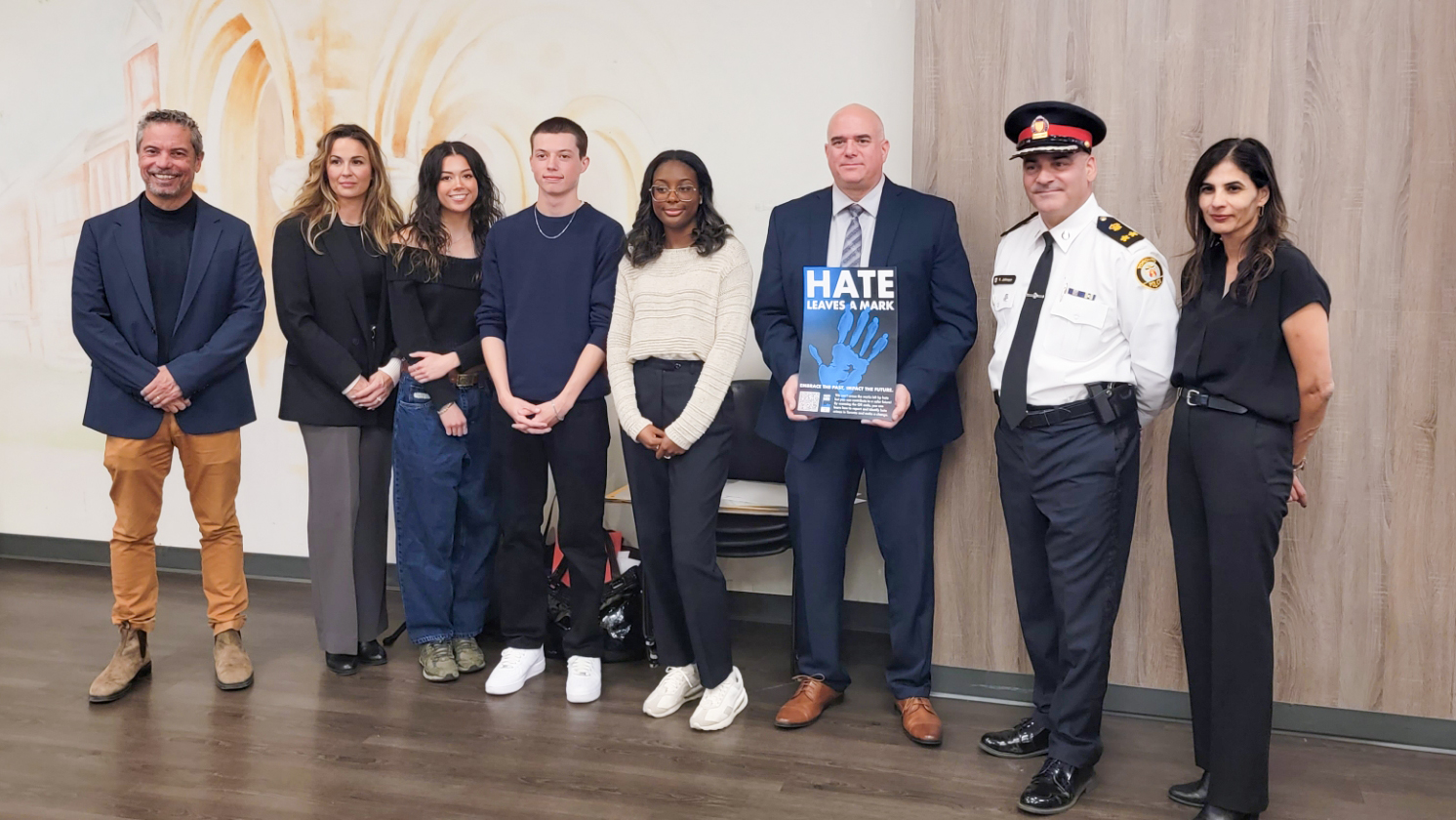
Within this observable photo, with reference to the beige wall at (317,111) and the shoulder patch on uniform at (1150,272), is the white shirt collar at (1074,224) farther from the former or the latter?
the beige wall at (317,111)

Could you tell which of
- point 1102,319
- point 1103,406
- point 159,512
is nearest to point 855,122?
point 1102,319

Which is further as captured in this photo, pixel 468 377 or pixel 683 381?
pixel 468 377

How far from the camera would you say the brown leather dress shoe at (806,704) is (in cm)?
318

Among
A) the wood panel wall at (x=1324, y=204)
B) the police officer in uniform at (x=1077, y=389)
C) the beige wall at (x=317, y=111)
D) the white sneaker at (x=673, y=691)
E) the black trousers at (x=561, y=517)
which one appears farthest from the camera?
the beige wall at (x=317, y=111)

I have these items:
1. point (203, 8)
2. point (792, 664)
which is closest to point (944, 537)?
point (792, 664)

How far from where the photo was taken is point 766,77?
4137 millimetres

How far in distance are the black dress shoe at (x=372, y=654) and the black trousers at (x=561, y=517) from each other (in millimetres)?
522

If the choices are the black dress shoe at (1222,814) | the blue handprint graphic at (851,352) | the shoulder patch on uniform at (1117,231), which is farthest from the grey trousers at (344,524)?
the black dress shoe at (1222,814)

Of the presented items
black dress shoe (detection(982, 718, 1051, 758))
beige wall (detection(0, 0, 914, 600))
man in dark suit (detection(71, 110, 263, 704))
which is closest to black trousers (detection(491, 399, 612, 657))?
man in dark suit (detection(71, 110, 263, 704))

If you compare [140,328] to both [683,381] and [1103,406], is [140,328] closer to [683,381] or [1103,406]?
[683,381]

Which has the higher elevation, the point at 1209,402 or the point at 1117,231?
the point at 1117,231

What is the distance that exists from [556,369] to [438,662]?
3.57 ft

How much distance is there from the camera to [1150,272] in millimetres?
2668

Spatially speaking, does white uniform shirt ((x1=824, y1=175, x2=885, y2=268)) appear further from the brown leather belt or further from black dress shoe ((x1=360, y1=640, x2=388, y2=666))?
black dress shoe ((x1=360, y1=640, x2=388, y2=666))
